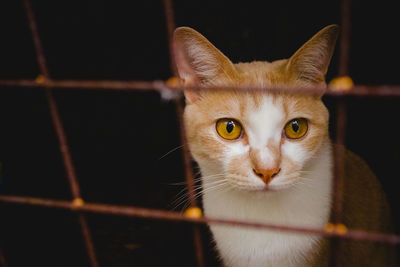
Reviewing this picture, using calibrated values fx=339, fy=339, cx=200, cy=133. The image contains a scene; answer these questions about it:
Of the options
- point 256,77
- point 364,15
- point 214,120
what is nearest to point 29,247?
point 214,120

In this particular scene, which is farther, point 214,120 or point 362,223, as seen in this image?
point 362,223

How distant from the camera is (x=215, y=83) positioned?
1.57 metres

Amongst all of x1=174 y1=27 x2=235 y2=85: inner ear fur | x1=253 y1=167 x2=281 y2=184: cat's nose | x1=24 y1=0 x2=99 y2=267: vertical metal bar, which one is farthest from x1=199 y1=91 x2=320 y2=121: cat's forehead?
x1=24 y1=0 x2=99 y2=267: vertical metal bar

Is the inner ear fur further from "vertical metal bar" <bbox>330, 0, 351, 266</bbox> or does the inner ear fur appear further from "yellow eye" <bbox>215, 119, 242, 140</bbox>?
"vertical metal bar" <bbox>330, 0, 351, 266</bbox>

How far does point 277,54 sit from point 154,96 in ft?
4.61

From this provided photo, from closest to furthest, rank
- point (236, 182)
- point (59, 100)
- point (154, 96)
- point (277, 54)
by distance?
1. point (236, 182)
2. point (277, 54)
3. point (59, 100)
4. point (154, 96)

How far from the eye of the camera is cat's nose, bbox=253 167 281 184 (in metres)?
1.26

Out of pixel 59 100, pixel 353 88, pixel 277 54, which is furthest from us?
pixel 59 100

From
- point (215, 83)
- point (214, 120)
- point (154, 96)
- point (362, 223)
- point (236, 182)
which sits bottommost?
point (362, 223)

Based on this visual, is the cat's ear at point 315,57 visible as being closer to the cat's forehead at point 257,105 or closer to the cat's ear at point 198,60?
the cat's forehead at point 257,105

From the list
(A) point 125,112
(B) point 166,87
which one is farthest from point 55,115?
(A) point 125,112

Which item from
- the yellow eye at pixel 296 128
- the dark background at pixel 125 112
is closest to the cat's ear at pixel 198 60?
the yellow eye at pixel 296 128

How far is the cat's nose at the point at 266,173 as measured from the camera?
1.26 m

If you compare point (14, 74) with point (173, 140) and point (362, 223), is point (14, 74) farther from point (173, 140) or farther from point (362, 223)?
point (362, 223)
